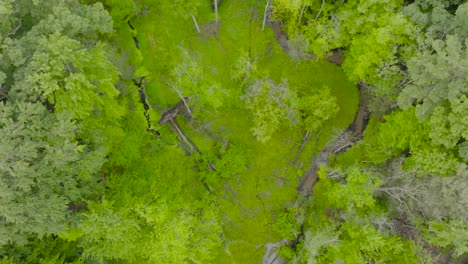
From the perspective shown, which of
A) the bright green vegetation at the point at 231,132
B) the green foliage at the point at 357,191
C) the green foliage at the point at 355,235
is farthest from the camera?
the green foliage at the point at 357,191

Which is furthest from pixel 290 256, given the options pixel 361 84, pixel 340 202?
pixel 361 84

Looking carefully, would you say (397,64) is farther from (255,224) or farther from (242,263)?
(242,263)

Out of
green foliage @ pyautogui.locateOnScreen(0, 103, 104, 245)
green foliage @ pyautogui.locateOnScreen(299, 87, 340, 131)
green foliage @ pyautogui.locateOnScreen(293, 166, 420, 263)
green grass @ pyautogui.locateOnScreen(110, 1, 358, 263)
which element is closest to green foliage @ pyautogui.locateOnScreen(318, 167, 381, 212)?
green foliage @ pyautogui.locateOnScreen(293, 166, 420, 263)

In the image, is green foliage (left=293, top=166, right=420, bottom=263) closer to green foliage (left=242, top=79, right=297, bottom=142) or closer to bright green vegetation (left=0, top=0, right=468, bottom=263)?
bright green vegetation (left=0, top=0, right=468, bottom=263)

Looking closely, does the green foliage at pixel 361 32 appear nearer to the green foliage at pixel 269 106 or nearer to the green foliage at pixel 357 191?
the green foliage at pixel 269 106

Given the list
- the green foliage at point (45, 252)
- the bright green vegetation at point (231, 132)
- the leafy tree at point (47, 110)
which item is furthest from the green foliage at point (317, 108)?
the green foliage at point (45, 252)
